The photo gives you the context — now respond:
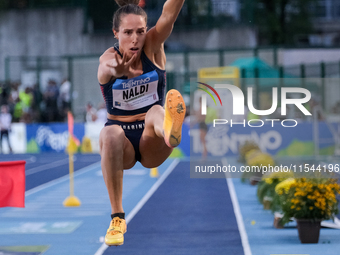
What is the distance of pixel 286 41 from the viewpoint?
3359cm

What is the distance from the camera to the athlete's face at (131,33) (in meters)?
3.88

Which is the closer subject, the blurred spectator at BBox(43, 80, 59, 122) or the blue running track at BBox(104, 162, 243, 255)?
the blue running track at BBox(104, 162, 243, 255)

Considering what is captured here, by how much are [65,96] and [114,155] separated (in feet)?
49.5

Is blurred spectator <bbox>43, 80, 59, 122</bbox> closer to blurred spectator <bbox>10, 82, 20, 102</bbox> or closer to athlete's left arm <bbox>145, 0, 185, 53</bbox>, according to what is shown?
blurred spectator <bbox>10, 82, 20, 102</bbox>

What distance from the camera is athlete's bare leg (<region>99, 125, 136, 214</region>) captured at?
4.02 m

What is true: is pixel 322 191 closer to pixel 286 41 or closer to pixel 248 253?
pixel 248 253

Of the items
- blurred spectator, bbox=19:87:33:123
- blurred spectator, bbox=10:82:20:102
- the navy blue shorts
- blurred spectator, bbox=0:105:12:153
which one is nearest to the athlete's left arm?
the navy blue shorts

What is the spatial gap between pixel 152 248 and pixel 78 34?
16785 millimetres

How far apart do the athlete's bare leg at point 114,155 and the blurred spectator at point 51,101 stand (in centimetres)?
1463

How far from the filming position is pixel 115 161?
4.08m

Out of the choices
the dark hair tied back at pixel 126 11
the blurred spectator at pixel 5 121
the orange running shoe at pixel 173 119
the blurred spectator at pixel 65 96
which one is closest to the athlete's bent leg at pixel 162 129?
the orange running shoe at pixel 173 119

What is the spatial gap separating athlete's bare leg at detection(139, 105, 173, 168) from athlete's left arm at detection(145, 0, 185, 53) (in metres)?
0.44

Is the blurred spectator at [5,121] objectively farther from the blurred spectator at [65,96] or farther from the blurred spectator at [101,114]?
the blurred spectator at [101,114]

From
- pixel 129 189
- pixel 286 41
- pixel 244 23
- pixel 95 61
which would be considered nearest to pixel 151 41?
pixel 129 189
